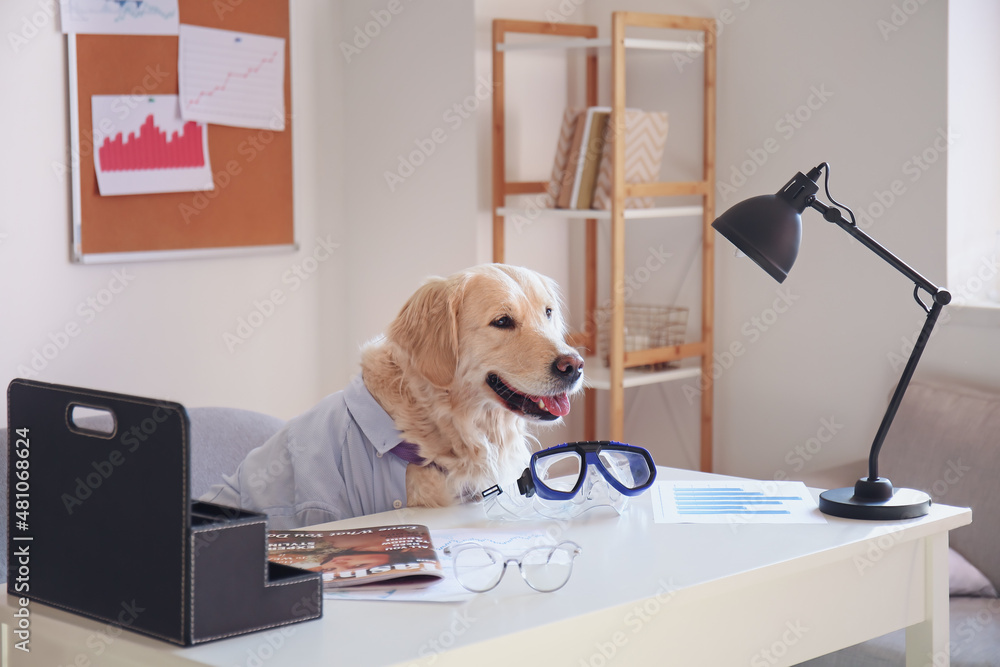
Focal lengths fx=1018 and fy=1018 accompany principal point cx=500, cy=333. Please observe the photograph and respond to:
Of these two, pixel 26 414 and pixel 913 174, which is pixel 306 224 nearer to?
pixel 913 174

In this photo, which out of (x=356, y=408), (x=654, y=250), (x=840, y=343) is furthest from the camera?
(x=654, y=250)

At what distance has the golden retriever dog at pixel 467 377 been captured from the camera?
170cm

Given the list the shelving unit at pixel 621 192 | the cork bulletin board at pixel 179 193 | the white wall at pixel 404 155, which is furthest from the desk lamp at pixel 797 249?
the cork bulletin board at pixel 179 193

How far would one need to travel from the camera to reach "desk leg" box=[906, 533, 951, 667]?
1515 millimetres

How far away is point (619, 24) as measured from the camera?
120 inches

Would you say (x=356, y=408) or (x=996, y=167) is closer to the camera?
(x=356, y=408)

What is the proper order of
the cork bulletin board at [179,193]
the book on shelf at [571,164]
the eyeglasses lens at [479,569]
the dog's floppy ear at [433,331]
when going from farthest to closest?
the book on shelf at [571,164], the cork bulletin board at [179,193], the dog's floppy ear at [433,331], the eyeglasses lens at [479,569]

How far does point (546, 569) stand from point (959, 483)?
1533 millimetres

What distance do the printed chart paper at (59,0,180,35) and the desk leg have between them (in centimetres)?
253

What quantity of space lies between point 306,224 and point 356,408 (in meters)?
1.93

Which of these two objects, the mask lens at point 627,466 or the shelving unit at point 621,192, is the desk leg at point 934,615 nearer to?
the mask lens at point 627,466

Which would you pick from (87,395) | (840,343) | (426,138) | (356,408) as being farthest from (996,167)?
(87,395)

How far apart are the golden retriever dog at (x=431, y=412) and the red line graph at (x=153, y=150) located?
153 centimetres

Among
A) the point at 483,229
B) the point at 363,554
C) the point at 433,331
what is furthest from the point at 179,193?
the point at 363,554
